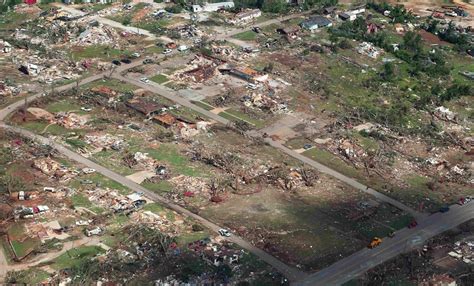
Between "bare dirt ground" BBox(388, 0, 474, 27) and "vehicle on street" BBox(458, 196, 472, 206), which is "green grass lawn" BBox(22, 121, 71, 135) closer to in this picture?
"vehicle on street" BBox(458, 196, 472, 206)

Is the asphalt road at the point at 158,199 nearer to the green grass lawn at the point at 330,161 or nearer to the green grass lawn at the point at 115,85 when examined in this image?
the green grass lawn at the point at 115,85

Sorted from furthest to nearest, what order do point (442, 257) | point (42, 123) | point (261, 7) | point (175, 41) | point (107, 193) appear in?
1. point (261, 7)
2. point (175, 41)
3. point (42, 123)
4. point (107, 193)
5. point (442, 257)

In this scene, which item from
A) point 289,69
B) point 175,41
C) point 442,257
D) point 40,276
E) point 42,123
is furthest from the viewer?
point 175,41

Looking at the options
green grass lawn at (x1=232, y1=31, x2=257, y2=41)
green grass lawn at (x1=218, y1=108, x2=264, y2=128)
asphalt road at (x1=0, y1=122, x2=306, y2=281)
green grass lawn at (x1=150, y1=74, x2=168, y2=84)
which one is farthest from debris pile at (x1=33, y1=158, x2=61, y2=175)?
green grass lawn at (x1=232, y1=31, x2=257, y2=41)

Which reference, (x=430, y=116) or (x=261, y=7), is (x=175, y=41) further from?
(x=430, y=116)

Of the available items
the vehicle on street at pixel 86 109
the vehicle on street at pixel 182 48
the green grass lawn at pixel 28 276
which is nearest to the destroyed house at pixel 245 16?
the vehicle on street at pixel 182 48

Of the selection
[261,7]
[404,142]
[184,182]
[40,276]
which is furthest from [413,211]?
[261,7]

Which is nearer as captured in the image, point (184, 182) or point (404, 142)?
point (184, 182)
